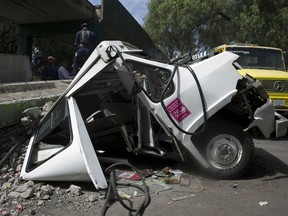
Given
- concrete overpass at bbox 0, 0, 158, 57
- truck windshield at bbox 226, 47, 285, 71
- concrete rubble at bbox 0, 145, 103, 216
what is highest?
concrete overpass at bbox 0, 0, 158, 57

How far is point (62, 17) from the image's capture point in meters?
15.9

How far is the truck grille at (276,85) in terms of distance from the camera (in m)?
9.17

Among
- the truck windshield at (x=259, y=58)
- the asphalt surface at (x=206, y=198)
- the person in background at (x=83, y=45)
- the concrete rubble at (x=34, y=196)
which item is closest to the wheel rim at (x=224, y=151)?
the asphalt surface at (x=206, y=198)

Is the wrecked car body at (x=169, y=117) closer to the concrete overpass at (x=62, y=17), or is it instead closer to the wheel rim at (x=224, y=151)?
the wheel rim at (x=224, y=151)

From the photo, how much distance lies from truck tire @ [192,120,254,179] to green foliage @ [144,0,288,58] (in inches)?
635

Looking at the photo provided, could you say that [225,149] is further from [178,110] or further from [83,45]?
[83,45]

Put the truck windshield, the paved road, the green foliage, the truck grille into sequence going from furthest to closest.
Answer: the green foliage
the truck windshield
the truck grille
the paved road

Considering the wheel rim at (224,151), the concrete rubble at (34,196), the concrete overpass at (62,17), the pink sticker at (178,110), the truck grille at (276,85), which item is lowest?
the concrete rubble at (34,196)

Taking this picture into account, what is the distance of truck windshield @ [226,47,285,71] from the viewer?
1054cm

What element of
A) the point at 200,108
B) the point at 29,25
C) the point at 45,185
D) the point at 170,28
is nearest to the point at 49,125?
the point at 45,185

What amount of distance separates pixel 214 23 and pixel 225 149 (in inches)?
730

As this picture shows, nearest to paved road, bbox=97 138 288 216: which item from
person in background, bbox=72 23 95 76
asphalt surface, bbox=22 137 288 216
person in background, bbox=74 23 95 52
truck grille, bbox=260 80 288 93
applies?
asphalt surface, bbox=22 137 288 216

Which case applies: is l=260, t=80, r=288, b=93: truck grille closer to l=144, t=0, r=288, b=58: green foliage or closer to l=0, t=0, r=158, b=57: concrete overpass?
l=0, t=0, r=158, b=57: concrete overpass

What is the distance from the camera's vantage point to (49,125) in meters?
5.87
